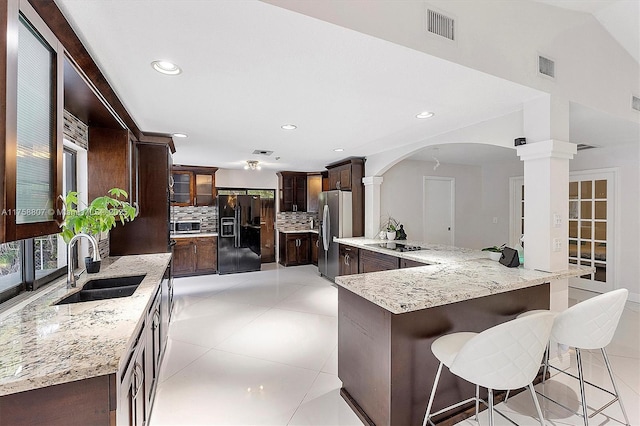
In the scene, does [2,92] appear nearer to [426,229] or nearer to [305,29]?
[305,29]

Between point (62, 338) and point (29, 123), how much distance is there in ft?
2.71

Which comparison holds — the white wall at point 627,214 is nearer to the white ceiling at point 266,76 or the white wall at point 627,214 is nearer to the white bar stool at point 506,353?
the white ceiling at point 266,76

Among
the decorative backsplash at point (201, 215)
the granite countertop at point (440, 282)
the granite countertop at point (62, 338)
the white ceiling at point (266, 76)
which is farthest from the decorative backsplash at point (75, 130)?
the decorative backsplash at point (201, 215)

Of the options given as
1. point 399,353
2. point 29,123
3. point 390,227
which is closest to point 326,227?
point 390,227

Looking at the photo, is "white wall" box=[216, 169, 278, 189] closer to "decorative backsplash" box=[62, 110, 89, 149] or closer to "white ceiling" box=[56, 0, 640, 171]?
"white ceiling" box=[56, 0, 640, 171]

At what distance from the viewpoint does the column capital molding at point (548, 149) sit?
7.13ft

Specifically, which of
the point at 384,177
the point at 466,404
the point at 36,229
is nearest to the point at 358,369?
the point at 466,404

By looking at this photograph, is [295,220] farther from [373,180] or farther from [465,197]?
[465,197]

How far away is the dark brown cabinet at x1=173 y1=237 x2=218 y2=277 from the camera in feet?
18.5

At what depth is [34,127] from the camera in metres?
1.10

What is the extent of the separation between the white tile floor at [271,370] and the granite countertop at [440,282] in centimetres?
85

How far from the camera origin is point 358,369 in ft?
6.28

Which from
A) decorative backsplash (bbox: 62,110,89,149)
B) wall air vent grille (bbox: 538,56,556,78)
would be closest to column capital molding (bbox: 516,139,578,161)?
wall air vent grille (bbox: 538,56,556,78)

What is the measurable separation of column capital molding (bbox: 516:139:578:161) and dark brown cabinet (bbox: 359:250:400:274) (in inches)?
68.4
